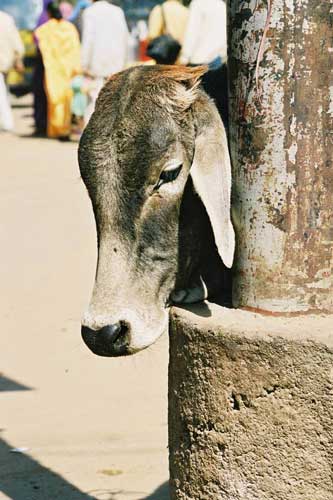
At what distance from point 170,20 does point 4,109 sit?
4.58 meters

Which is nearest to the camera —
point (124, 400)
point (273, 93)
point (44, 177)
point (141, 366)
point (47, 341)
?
point (273, 93)

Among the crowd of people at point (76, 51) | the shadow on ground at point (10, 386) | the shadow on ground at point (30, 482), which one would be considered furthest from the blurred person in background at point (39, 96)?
the shadow on ground at point (30, 482)

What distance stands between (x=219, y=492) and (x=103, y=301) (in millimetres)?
629

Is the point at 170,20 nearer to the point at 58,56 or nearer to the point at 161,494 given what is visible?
the point at 58,56

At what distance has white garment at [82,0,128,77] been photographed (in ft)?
47.6

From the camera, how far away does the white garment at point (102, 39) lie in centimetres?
1450

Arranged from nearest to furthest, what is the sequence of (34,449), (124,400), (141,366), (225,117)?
1. (225,117)
2. (34,449)
3. (124,400)
4. (141,366)

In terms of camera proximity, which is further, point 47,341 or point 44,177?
point 44,177

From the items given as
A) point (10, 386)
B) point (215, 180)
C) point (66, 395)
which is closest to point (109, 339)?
point (215, 180)

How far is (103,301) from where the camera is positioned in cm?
294

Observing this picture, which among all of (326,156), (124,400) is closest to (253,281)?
(326,156)

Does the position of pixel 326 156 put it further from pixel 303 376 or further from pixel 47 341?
pixel 47 341

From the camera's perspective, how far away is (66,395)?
5918 millimetres

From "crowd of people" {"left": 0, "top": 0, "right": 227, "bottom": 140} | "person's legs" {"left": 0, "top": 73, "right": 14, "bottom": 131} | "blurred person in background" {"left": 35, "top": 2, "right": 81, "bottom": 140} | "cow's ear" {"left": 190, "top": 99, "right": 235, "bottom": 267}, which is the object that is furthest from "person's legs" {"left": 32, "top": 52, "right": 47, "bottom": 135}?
"cow's ear" {"left": 190, "top": 99, "right": 235, "bottom": 267}
